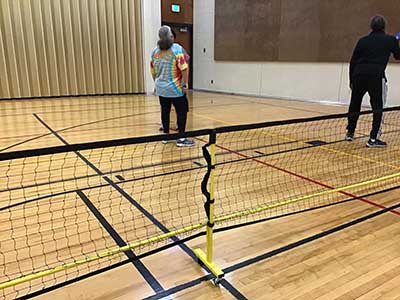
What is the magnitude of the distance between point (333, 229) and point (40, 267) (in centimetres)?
177

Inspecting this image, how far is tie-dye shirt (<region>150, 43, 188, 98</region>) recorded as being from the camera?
4027mm

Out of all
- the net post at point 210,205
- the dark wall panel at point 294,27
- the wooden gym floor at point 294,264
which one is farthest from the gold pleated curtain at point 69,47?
the net post at point 210,205

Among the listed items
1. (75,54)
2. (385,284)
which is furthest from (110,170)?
(75,54)

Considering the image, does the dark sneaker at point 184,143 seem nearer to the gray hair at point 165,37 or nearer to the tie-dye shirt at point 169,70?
the tie-dye shirt at point 169,70

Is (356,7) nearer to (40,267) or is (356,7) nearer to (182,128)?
(182,128)

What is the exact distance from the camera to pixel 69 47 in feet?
32.8

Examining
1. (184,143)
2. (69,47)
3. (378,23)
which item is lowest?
(184,143)

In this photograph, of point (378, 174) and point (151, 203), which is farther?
point (378, 174)

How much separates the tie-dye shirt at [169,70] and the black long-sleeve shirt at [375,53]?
82.6 inches

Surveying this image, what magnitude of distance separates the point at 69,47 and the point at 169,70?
23.3 ft

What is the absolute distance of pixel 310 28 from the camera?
877 cm

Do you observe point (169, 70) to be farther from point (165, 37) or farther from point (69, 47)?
point (69, 47)

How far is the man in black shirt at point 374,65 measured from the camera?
399 centimetres

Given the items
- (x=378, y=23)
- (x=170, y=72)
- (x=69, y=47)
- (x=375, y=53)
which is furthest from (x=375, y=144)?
(x=69, y=47)
